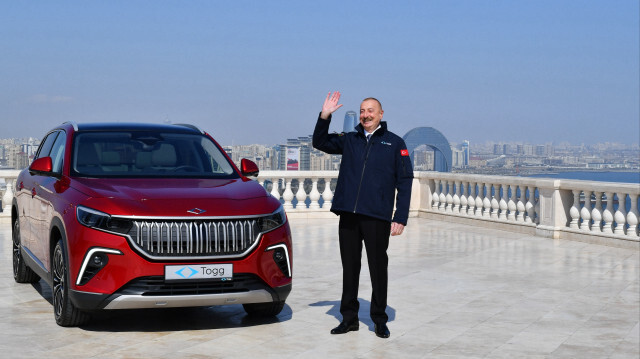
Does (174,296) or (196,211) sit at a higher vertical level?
(196,211)

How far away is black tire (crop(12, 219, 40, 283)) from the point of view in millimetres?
9078

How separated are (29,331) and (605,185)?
9.41 m

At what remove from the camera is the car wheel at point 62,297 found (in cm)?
655

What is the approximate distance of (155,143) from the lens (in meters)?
7.73

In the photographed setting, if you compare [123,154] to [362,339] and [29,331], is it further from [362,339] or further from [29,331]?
[362,339]

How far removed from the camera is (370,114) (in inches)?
258

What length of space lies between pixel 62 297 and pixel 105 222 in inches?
35.2

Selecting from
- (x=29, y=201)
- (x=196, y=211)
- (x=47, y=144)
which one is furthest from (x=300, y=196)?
(x=196, y=211)

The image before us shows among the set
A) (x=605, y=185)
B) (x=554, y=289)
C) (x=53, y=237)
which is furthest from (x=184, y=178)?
(x=605, y=185)

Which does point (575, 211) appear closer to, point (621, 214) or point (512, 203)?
point (621, 214)

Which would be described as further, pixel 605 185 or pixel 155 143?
pixel 605 185

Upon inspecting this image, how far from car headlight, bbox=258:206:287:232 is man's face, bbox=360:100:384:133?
996 mm

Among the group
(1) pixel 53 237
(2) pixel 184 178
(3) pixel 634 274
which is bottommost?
(3) pixel 634 274

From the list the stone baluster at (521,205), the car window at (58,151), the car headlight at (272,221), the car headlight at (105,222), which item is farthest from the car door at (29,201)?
the stone baluster at (521,205)
